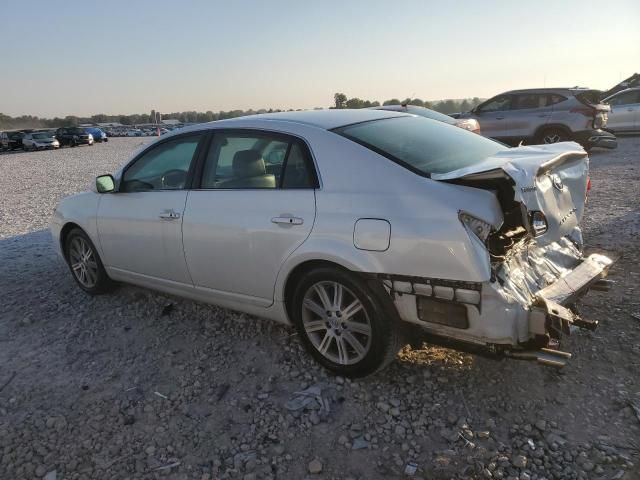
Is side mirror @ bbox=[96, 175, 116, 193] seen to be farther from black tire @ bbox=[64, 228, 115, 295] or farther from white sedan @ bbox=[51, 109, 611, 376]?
black tire @ bbox=[64, 228, 115, 295]

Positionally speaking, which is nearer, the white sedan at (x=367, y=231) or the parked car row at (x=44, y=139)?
the white sedan at (x=367, y=231)

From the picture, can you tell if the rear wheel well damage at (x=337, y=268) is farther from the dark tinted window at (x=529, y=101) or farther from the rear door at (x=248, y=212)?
the dark tinted window at (x=529, y=101)

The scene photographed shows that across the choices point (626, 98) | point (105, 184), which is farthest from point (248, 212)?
point (626, 98)

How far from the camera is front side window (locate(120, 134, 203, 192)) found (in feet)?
13.0

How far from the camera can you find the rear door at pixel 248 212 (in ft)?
10.7

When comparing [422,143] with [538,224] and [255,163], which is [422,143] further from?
[255,163]

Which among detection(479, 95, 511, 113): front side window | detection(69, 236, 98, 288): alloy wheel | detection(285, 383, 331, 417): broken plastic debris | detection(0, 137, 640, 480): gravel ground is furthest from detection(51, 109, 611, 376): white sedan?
detection(479, 95, 511, 113): front side window

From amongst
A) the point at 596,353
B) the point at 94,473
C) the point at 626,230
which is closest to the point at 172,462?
the point at 94,473

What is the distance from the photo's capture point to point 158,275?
4184mm

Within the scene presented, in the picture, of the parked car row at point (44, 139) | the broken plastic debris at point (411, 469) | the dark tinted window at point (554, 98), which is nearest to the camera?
the broken plastic debris at point (411, 469)

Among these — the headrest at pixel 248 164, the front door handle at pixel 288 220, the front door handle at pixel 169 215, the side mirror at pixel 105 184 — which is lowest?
the front door handle at pixel 169 215

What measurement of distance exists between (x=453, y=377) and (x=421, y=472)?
0.83 metres

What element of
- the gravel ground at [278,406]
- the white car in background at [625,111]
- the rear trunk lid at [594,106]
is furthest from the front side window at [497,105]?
the gravel ground at [278,406]

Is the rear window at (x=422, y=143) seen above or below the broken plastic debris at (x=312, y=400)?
above
